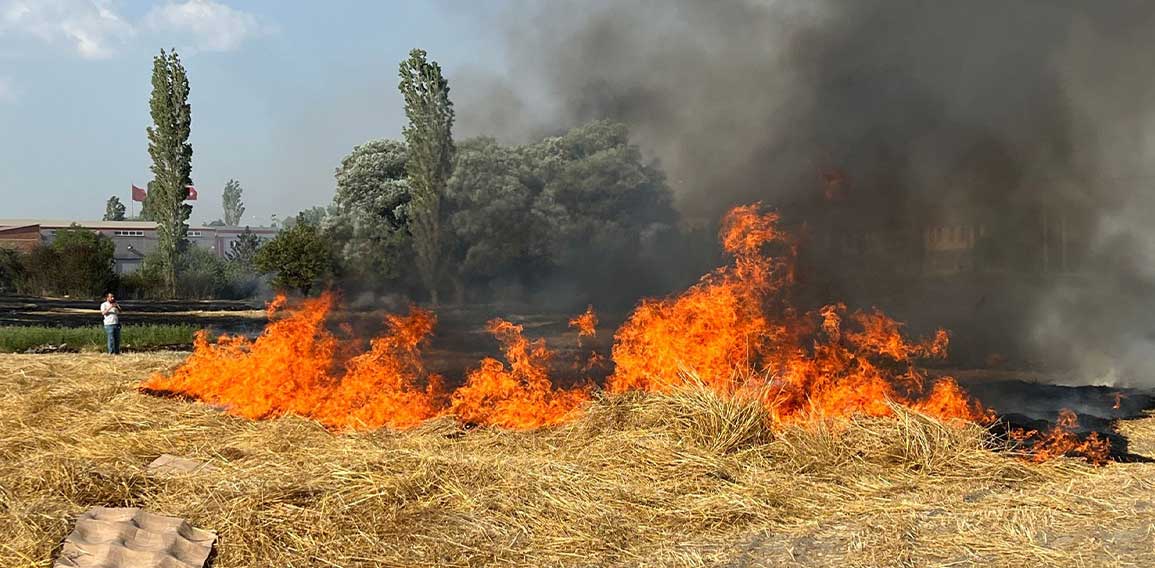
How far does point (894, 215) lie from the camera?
12789 mm

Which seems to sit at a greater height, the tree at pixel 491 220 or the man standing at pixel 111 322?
the tree at pixel 491 220

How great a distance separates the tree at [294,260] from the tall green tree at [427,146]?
5.01 meters

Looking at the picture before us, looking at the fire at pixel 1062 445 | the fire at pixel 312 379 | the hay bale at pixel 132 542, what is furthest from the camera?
the fire at pixel 312 379

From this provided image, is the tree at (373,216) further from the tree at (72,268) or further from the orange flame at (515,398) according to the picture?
the orange flame at (515,398)

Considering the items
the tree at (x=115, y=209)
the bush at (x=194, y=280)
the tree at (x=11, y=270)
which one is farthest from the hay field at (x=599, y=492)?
the tree at (x=115, y=209)

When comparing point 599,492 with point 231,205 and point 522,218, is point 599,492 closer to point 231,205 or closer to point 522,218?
point 522,218

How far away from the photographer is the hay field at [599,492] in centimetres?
525

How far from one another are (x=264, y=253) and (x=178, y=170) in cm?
520

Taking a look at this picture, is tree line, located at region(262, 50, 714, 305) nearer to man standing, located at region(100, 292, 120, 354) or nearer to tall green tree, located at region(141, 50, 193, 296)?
tall green tree, located at region(141, 50, 193, 296)

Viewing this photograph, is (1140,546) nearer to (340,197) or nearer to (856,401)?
(856,401)

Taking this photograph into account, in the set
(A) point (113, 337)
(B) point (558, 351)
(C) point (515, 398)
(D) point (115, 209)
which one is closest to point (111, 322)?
(A) point (113, 337)

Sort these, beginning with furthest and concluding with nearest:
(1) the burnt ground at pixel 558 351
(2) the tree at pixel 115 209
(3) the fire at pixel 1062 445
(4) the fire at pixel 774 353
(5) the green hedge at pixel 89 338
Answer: (2) the tree at pixel 115 209 → (5) the green hedge at pixel 89 338 → (1) the burnt ground at pixel 558 351 → (4) the fire at pixel 774 353 → (3) the fire at pixel 1062 445

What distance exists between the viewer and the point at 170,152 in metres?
36.3

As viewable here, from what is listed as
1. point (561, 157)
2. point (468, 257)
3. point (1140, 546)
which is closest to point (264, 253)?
point (468, 257)
